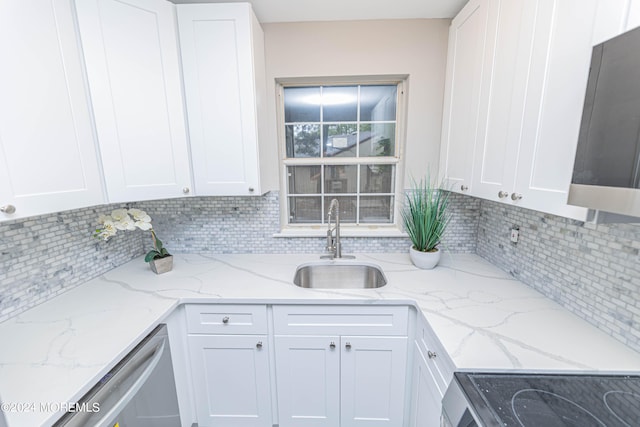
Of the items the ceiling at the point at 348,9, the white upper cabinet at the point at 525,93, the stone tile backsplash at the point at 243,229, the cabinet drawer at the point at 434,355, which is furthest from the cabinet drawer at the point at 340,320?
the ceiling at the point at 348,9

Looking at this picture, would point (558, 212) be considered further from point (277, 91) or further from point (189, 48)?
point (189, 48)

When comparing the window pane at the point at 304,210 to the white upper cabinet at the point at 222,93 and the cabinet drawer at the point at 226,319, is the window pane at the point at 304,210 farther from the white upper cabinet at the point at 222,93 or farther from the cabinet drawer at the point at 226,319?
the cabinet drawer at the point at 226,319

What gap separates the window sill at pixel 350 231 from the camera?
1837mm

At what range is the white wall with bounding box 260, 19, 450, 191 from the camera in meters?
1.61

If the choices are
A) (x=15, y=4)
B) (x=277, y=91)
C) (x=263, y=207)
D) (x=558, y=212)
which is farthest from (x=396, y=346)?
(x=15, y=4)

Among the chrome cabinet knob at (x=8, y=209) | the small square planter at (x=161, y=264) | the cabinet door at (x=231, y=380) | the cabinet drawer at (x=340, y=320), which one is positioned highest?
the chrome cabinet knob at (x=8, y=209)

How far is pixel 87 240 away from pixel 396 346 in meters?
1.78

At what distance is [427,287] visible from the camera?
1365mm

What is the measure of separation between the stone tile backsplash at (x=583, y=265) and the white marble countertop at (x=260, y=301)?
6cm

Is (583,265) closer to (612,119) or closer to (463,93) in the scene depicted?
(612,119)

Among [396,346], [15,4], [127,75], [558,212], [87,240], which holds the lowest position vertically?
[396,346]

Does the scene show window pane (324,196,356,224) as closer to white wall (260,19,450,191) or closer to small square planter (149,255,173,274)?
white wall (260,19,450,191)

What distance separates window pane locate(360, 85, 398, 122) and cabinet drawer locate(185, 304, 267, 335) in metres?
1.44

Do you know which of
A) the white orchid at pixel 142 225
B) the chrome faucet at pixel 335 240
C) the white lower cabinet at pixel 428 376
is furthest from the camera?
the chrome faucet at pixel 335 240
